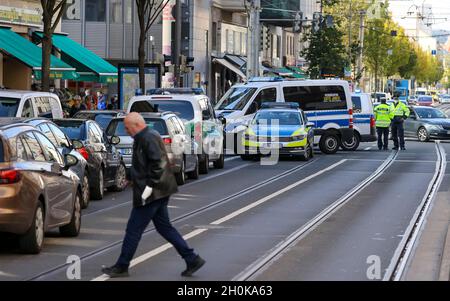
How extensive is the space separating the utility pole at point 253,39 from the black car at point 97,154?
29696 mm

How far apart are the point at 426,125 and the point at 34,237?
3531cm

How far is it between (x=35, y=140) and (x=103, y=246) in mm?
1568

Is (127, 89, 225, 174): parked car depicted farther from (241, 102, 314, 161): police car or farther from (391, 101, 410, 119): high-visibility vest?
(391, 101, 410, 119): high-visibility vest

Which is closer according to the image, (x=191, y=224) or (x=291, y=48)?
(x=191, y=224)

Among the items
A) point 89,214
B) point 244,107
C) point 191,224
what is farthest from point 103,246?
point 244,107

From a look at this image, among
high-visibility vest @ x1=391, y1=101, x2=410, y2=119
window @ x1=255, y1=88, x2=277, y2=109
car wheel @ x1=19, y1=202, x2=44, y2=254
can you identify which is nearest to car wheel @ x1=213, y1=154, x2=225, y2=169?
window @ x1=255, y1=88, x2=277, y2=109

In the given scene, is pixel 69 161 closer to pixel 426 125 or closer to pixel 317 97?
pixel 317 97

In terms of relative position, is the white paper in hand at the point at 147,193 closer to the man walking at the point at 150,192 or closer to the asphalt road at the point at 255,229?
the man walking at the point at 150,192

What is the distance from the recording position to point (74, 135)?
2114 centimetres

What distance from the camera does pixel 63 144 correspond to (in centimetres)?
1786

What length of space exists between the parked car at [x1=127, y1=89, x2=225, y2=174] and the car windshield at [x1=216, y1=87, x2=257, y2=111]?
854 centimetres

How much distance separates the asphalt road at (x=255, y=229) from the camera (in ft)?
39.9

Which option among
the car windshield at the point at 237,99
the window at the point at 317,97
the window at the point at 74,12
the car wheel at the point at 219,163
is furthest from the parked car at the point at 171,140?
the window at the point at 74,12
